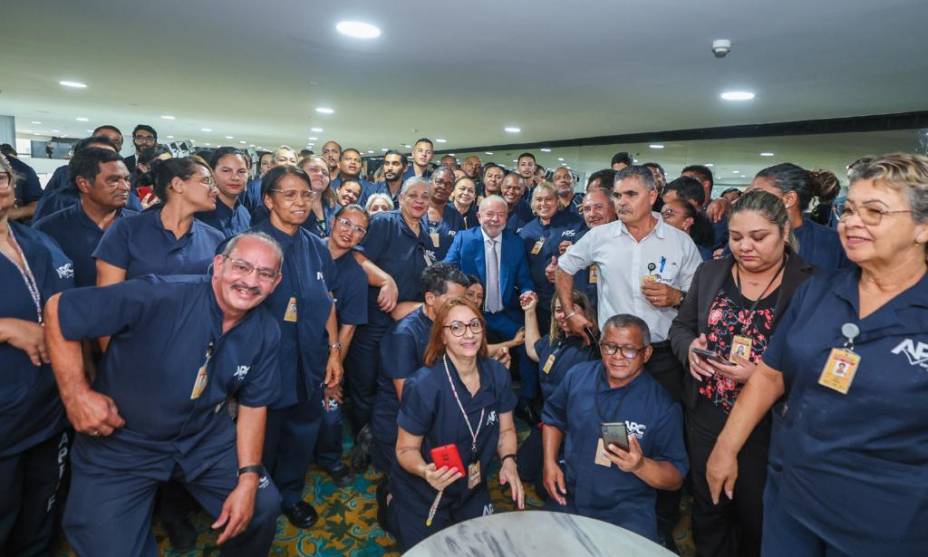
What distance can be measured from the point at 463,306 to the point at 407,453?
64 cm

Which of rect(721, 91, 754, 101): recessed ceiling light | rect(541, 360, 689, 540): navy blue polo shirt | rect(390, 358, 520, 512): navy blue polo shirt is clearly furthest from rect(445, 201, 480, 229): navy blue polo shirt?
rect(721, 91, 754, 101): recessed ceiling light

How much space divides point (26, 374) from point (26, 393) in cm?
7

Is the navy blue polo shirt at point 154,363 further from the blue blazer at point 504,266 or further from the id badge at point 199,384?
the blue blazer at point 504,266

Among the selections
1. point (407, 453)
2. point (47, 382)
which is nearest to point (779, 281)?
point (407, 453)

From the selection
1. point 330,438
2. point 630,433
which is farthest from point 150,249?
point 630,433

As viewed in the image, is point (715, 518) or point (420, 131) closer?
point (715, 518)

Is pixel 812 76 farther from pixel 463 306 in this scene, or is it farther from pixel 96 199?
pixel 96 199

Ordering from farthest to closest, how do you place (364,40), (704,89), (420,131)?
(420,131), (704,89), (364,40)

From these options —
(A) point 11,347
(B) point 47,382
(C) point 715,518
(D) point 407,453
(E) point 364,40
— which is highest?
(E) point 364,40

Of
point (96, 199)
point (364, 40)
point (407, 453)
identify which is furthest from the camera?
point (364, 40)

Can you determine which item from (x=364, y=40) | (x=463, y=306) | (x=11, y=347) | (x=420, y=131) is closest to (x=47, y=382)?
(x=11, y=347)

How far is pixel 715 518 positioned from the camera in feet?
6.71

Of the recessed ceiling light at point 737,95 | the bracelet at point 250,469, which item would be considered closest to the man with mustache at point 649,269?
the bracelet at point 250,469

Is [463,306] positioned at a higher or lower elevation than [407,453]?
higher
